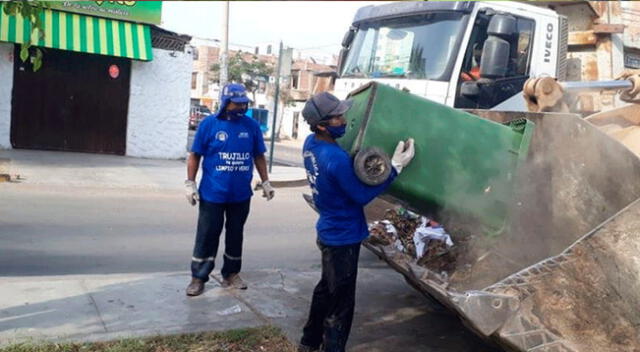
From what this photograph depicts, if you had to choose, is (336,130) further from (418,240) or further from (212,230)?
(212,230)

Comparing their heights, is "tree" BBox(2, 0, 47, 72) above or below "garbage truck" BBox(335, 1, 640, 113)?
below

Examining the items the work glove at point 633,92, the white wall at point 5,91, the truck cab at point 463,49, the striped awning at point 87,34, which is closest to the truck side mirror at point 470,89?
the truck cab at point 463,49

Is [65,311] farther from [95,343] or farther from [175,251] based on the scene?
[175,251]

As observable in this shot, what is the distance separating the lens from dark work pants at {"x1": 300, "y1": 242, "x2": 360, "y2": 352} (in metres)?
3.71

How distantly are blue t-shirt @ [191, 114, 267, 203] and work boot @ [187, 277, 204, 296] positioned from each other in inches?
26.5

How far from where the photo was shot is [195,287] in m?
4.93

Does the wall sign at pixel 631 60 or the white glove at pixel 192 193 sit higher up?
the wall sign at pixel 631 60

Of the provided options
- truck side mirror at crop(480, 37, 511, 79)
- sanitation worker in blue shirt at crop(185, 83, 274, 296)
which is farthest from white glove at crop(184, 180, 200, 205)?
truck side mirror at crop(480, 37, 511, 79)

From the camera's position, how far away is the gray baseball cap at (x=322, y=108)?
11.8ft

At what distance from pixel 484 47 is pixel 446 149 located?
10.8 ft

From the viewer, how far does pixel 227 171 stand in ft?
15.7

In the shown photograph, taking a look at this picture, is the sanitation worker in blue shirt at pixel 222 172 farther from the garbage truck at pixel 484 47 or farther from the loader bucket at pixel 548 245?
the garbage truck at pixel 484 47

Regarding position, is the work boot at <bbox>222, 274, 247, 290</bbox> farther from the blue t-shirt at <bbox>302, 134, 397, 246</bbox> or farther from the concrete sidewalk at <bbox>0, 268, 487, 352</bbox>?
the blue t-shirt at <bbox>302, 134, 397, 246</bbox>

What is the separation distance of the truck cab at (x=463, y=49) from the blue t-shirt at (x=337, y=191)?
338 centimetres
